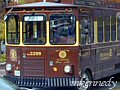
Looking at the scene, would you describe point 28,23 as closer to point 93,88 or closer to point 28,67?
point 28,67

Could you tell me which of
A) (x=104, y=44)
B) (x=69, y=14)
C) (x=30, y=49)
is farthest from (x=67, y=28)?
(x=104, y=44)

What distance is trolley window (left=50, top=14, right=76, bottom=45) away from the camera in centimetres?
1303

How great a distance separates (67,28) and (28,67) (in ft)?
5.15

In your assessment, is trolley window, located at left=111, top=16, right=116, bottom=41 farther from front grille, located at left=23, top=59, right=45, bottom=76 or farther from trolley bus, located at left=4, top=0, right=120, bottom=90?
front grille, located at left=23, top=59, right=45, bottom=76

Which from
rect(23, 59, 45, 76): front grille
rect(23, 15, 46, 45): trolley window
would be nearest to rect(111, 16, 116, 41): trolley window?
rect(23, 15, 46, 45): trolley window

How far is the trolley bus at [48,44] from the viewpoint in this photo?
1299 cm

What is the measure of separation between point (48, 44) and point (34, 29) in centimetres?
62

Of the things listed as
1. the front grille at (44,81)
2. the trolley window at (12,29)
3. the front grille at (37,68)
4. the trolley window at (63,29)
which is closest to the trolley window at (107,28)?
the trolley window at (63,29)

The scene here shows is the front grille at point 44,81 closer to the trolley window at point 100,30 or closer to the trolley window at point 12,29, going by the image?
the trolley window at point 12,29

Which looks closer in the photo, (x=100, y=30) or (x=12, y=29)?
(x=12, y=29)

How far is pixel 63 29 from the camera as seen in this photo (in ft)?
42.9

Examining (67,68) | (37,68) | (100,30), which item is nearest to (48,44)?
(37,68)

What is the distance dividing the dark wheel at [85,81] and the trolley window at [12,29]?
2.17 m

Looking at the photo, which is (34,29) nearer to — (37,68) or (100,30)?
(37,68)
